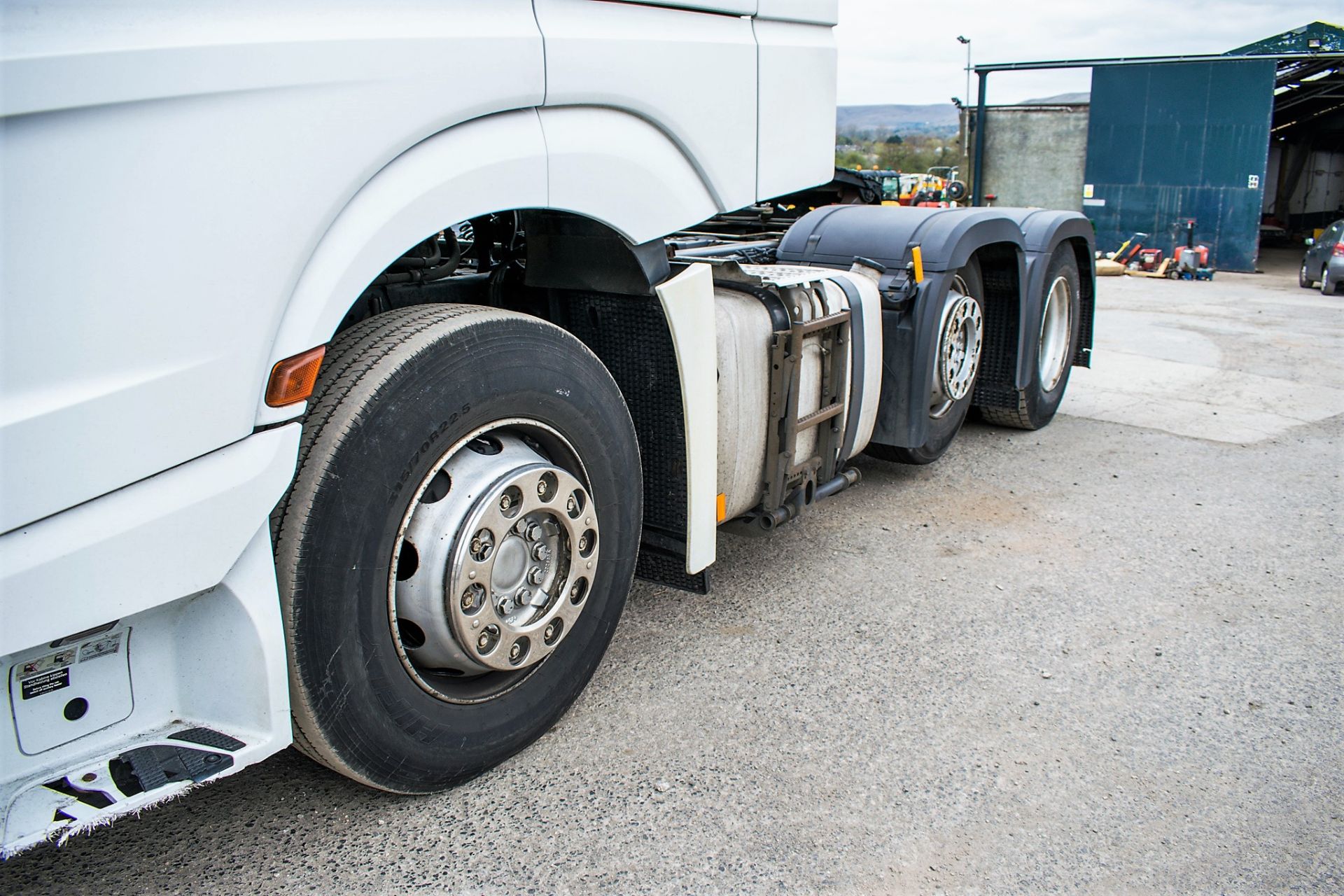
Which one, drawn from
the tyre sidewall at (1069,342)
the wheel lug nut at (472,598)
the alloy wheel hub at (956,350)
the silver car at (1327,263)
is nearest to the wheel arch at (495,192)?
the wheel lug nut at (472,598)

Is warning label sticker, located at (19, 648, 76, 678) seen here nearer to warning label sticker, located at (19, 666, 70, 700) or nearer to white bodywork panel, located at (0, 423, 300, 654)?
warning label sticker, located at (19, 666, 70, 700)

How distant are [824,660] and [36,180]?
2482mm

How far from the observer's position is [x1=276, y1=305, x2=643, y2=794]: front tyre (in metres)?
2.12

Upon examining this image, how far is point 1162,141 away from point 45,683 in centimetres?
1947

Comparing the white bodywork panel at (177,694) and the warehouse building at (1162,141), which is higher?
the warehouse building at (1162,141)

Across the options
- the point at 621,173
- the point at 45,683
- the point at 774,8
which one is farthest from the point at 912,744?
the point at 774,8

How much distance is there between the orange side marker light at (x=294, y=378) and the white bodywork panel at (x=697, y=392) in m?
1.09

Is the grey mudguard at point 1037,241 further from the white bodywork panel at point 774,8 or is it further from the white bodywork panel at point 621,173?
the white bodywork panel at point 621,173

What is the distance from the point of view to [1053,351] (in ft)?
20.6

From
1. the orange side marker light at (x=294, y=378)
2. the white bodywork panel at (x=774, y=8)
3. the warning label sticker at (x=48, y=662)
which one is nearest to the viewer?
the warning label sticker at (x=48, y=662)

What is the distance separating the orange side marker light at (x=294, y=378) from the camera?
195 cm

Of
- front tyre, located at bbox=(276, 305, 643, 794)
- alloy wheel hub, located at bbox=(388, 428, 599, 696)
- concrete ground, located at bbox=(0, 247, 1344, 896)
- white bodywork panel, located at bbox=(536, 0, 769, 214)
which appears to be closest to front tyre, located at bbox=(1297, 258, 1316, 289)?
concrete ground, located at bbox=(0, 247, 1344, 896)

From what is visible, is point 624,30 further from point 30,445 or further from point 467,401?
point 30,445

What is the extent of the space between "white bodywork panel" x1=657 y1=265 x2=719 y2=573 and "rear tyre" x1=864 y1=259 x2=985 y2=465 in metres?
1.83
